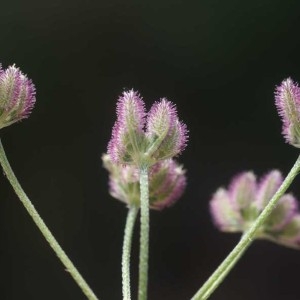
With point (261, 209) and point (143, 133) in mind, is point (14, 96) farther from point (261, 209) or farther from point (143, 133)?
point (261, 209)

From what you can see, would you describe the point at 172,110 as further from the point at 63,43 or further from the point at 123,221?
the point at 63,43

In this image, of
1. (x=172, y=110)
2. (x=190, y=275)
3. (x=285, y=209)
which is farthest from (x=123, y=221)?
(x=172, y=110)

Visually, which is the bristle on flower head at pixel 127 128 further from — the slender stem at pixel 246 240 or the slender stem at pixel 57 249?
the slender stem at pixel 246 240

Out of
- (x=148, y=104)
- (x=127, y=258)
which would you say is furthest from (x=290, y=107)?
(x=148, y=104)

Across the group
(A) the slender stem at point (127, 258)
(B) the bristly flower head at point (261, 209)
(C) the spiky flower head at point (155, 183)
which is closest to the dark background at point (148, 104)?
(B) the bristly flower head at point (261, 209)

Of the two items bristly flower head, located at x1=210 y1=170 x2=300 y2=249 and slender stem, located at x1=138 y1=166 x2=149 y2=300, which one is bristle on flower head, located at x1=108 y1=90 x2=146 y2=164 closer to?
slender stem, located at x1=138 y1=166 x2=149 y2=300
